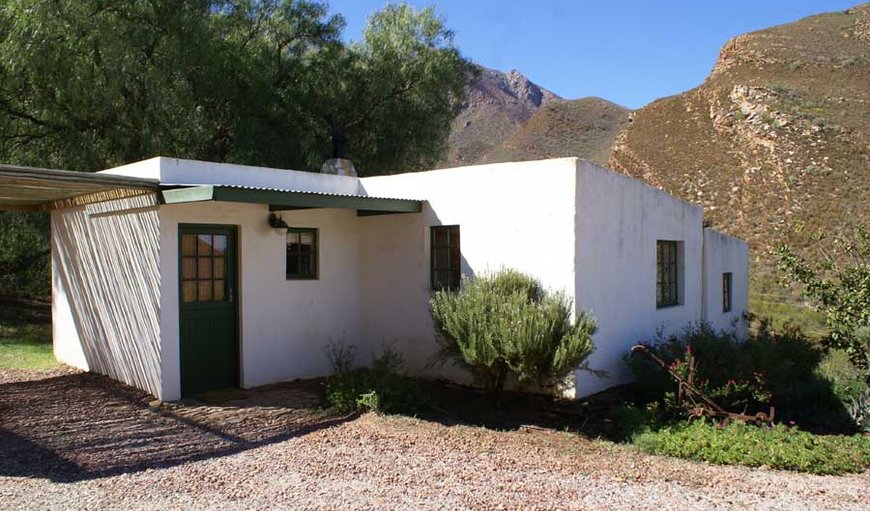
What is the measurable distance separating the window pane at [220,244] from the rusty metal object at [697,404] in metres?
5.29

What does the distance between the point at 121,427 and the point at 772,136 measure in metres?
33.2

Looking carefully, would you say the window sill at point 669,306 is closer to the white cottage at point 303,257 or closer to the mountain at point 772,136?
the white cottage at point 303,257

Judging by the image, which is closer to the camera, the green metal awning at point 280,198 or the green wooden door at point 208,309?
the green metal awning at point 280,198

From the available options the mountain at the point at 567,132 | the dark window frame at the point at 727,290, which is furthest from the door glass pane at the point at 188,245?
the mountain at the point at 567,132

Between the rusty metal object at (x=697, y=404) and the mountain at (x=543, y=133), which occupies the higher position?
the mountain at (x=543, y=133)

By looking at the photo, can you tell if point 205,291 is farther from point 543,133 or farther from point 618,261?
point 543,133

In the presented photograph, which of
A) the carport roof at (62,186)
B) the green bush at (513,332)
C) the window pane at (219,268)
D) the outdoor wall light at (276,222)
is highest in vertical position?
the carport roof at (62,186)

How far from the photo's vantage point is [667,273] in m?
11.0

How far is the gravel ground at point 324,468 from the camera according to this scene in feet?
16.4

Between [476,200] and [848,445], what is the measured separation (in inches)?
202

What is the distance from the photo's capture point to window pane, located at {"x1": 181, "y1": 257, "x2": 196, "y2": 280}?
314 inches

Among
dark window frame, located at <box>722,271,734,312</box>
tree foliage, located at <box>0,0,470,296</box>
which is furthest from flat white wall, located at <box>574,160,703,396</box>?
tree foliage, located at <box>0,0,470,296</box>

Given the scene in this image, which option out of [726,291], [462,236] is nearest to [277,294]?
[462,236]

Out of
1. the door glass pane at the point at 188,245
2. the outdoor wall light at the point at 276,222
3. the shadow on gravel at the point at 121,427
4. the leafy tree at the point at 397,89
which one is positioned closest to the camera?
the shadow on gravel at the point at 121,427
